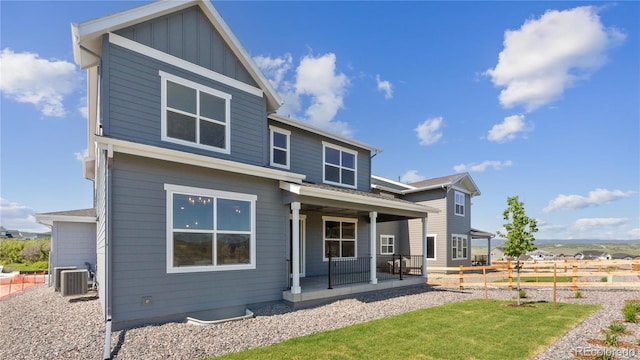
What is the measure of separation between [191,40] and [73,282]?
767 centimetres

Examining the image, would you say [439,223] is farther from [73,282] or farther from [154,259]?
[73,282]

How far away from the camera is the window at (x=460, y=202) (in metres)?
23.1

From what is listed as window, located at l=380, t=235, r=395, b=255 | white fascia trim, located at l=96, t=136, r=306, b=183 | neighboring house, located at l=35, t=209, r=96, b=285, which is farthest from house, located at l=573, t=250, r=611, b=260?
neighboring house, located at l=35, t=209, r=96, b=285

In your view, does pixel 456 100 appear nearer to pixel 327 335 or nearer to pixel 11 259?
pixel 327 335

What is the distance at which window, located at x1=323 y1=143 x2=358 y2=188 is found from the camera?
1393cm

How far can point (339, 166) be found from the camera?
14.4m

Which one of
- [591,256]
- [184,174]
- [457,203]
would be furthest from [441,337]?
[591,256]

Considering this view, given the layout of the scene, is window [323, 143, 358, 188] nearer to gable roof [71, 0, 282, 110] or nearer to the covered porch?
the covered porch

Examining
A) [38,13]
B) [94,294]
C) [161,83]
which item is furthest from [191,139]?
[94,294]

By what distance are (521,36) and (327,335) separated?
1214cm

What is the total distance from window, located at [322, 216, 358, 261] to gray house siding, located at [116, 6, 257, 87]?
703cm

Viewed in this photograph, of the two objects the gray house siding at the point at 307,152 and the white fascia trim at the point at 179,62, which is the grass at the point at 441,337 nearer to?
the gray house siding at the point at 307,152

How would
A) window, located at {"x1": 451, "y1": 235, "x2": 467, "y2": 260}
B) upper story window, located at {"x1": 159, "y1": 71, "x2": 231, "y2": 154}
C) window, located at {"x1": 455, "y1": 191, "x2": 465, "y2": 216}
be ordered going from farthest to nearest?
1. window, located at {"x1": 455, "y1": 191, "x2": 465, "y2": 216}
2. window, located at {"x1": 451, "y1": 235, "x2": 467, "y2": 260}
3. upper story window, located at {"x1": 159, "y1": 71, "x2": 231, "y2": 154}

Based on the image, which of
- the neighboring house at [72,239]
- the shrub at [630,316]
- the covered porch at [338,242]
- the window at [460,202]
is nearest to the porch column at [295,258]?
the covered porch at [338,242]
